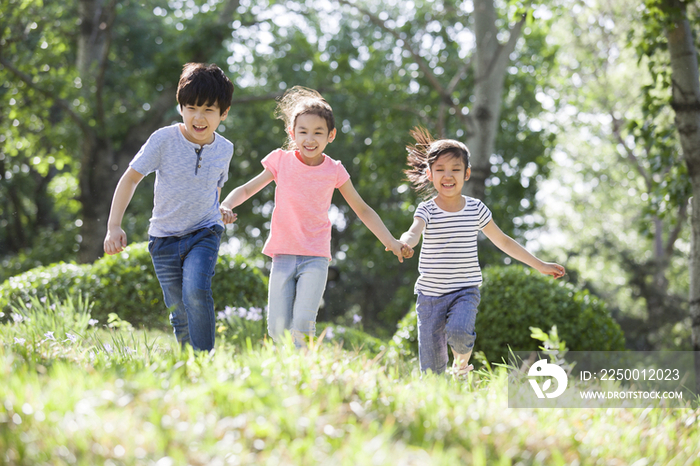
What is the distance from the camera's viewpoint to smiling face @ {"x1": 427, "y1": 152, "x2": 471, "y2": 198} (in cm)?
403

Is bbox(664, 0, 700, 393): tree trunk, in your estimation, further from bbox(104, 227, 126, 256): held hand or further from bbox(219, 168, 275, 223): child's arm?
bbox(104, 227, 126, 256): held hand

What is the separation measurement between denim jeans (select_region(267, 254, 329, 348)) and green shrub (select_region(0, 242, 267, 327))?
296 cm

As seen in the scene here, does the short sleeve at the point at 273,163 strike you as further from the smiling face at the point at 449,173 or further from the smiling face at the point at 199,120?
the smiling face at the point at 449,173

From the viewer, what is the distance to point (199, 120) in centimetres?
380

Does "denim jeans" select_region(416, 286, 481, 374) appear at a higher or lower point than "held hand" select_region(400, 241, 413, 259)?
lower

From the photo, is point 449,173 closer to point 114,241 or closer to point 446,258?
point 446,258

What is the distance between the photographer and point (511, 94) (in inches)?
653

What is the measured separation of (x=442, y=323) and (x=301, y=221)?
1.14 m

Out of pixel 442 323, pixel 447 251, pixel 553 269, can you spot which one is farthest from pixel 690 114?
pixel 442 323

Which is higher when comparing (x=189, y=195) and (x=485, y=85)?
(x=485, y=85)

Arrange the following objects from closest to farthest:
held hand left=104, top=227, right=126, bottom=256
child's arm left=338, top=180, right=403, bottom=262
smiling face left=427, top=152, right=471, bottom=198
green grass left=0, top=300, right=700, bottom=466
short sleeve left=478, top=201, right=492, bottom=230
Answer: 1. green grass left=0, top=300, right=700, bottom=466
2. held hand left=104, top=227, right=126, bottom=256
3. child's arm left=338, top=180, right=403, bottom=262
4. smiling face left=427, top=152, right=471, bottom=198
5. short sleeve left=478, top=201, right=492, bottom=230

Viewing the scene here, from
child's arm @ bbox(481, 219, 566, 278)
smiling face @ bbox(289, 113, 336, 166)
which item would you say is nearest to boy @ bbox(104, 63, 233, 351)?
smiling face @ bbox(289, 113, 336, 166)

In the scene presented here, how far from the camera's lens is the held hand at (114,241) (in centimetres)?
353

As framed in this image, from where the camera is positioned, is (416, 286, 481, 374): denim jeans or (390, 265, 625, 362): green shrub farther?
(390, 265, 625, 362): green shrub
